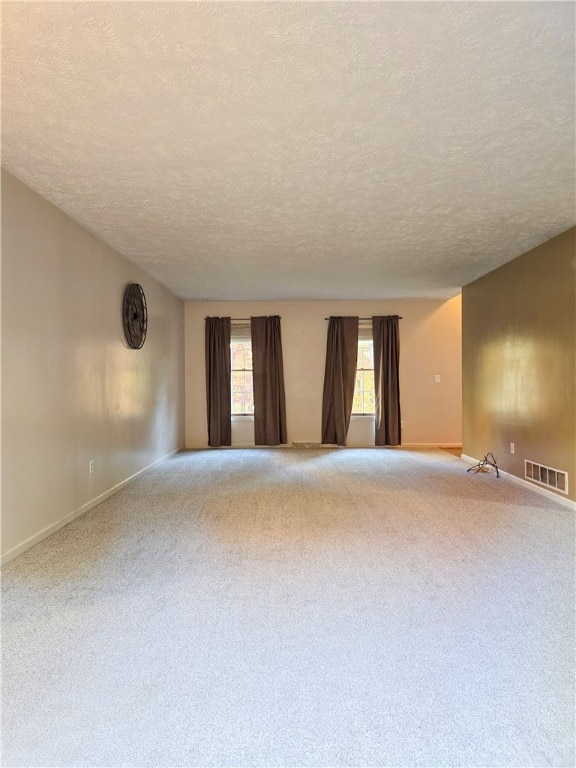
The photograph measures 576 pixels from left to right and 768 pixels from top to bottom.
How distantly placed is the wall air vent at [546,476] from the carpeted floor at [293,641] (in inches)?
20.1

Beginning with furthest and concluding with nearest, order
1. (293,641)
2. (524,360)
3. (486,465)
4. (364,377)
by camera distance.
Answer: (364,377)
(486,465)
(524,360)
(293,641)

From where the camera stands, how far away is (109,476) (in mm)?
4270

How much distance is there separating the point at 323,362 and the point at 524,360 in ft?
11.2

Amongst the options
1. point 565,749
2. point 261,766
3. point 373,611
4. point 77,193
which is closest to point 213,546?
point 373,611

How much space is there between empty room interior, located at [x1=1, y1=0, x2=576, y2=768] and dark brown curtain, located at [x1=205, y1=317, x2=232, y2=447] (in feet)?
5.40

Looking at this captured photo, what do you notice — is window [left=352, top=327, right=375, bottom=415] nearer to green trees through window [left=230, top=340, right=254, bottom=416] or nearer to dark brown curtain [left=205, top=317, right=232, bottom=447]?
green trees through window [left=230, top=340, right=254, bottom=416]

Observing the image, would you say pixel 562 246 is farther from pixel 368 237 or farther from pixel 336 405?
pixel 336 405

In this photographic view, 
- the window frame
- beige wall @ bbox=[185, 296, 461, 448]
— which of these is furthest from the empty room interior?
the window frame

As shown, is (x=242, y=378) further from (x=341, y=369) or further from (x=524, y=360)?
(x=524, y=360)

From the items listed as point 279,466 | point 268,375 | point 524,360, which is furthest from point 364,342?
point 524,360

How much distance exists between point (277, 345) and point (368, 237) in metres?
3.50

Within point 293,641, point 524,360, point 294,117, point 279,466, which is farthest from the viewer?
point 279,466

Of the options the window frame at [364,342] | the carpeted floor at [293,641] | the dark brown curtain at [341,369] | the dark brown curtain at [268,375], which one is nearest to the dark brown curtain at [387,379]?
the window frame at [364,342]

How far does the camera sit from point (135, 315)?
4867 mm
